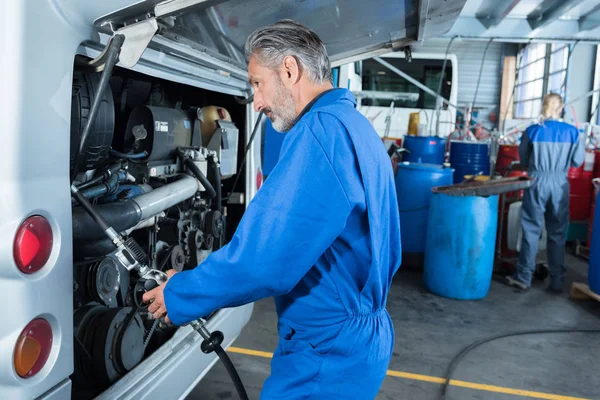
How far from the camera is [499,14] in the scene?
3967mm

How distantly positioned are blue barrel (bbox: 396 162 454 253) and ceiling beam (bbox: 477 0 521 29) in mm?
1664

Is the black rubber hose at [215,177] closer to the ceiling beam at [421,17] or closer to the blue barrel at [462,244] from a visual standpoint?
the ceiling beam at [421,17]

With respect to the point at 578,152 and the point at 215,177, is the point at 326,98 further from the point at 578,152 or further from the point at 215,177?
the point at 578,152

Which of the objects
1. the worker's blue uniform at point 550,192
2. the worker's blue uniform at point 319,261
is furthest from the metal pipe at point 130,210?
the worker's blue uniform at point 550,192

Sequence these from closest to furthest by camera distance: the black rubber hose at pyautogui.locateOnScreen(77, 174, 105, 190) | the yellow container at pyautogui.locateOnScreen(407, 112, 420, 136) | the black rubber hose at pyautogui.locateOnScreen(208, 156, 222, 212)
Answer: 1. the black rubber hose at pyautogui.locateOnScreen(77, 174, 105, 190)
2. the black rubber hose at pyautogui.locateOnScreen(208, 156, 222, 212)
3. the yellow container at pyautogui.locateOnScreen(407, 112, 420, 136)

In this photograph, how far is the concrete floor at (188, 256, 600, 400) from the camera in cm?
290

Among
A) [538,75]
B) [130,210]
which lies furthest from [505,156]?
[538,75]

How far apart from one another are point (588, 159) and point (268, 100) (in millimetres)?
6551

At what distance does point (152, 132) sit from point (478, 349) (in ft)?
8.72

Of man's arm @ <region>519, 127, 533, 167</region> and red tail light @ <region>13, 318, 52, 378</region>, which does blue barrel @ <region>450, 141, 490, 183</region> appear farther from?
red tail light @ <region>13, 318, 52, 378</region>

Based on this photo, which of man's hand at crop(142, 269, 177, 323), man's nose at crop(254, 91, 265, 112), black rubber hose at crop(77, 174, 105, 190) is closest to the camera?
man's hand at crop(142, 269, 177, 323)

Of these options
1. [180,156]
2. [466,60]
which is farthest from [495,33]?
[466,60]

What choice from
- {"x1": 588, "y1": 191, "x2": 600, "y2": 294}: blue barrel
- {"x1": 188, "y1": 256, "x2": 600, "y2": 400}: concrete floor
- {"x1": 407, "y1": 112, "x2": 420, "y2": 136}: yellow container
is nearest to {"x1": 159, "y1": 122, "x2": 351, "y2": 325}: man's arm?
{"x1": 188, "y1": 256, "x2": 600, "y2": 400}: concrete floor

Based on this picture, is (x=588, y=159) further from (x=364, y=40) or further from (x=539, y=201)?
(x=364, y=40)
